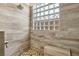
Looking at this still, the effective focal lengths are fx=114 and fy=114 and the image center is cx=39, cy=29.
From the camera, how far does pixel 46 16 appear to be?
133cm

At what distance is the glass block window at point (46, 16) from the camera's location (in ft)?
4.24

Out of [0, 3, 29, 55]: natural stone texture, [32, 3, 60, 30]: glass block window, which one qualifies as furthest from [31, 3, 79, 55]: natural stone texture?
[0, 3, 29, 55]: natural stone texture

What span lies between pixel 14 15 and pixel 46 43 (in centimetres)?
49

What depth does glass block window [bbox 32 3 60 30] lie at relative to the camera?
1.29 metres

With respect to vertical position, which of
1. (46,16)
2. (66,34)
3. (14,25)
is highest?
(46,16)

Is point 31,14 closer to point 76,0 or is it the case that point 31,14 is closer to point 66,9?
point 66,9

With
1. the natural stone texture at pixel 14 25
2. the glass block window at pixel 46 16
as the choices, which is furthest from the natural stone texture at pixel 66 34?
the natural stone texture at pixel 14 25

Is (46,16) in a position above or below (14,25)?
above

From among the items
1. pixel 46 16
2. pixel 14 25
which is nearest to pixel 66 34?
pixel 46 16

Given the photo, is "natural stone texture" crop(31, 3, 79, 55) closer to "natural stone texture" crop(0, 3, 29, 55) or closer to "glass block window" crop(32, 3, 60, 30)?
"glass block window" crop(32, 3, 60, 30)

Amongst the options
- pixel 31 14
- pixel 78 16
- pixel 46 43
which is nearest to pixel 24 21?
pixel 31 14

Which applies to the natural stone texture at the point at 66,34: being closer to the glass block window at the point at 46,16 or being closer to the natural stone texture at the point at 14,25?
the glass block window at the point at 46,16

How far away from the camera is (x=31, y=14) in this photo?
1.33 m

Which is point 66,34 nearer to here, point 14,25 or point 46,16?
point 46,16
